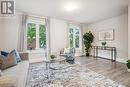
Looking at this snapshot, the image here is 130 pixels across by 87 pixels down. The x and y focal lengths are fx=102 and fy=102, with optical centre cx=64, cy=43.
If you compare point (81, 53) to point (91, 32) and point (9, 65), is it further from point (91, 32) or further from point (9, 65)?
point (9, 65)

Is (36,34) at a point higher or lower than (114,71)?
higher

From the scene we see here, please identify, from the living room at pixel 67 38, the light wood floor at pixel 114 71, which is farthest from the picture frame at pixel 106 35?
the light wood floor at pixel 114 71

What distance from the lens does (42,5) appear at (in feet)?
13.5

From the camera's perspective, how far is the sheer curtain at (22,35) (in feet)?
15.2

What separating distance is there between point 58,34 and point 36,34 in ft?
4.07

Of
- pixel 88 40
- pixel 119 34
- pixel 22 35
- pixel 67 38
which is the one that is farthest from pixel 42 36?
pixel 119 34

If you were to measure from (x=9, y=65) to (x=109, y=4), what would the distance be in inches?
154

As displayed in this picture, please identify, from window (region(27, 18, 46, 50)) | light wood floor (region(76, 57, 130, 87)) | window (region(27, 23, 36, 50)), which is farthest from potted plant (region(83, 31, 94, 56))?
window (region(27, 23, 36, 50))

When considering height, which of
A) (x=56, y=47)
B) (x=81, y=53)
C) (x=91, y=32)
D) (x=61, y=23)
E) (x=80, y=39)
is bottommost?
(x=81, y=53)

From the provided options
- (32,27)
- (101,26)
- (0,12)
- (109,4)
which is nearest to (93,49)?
(101,26)

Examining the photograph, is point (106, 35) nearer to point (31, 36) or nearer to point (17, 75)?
point (31, 36)

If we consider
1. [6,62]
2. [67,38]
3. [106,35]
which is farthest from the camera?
[67,38]

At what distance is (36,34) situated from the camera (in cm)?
525

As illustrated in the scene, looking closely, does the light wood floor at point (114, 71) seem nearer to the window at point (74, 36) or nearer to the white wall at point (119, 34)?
the white wall at point (119, 34)
